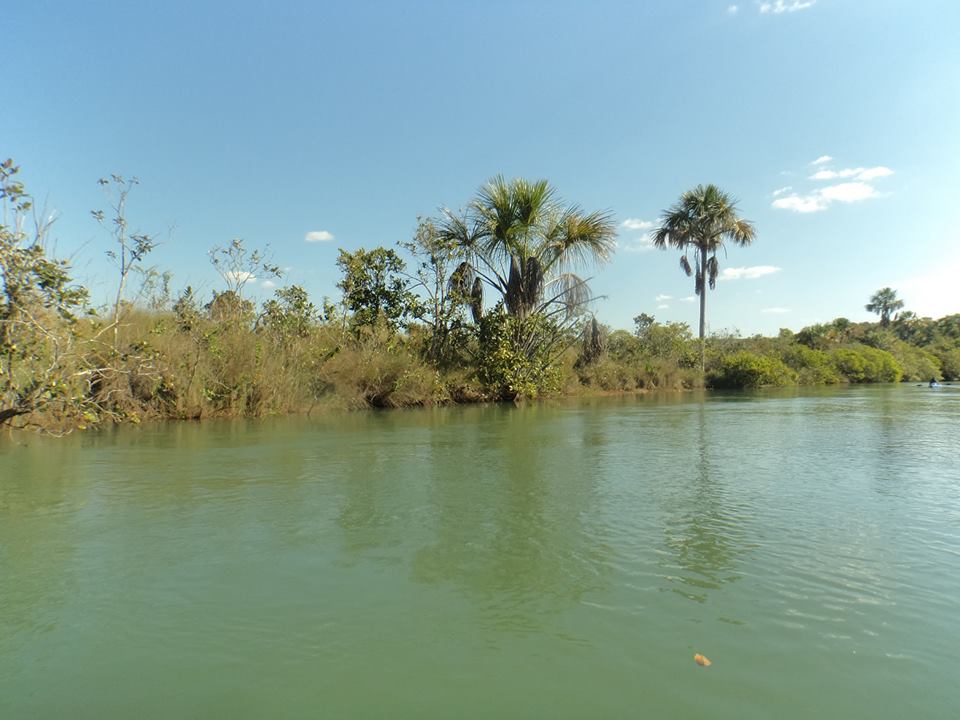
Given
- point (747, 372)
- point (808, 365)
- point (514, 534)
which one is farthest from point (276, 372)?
point (808, 365)

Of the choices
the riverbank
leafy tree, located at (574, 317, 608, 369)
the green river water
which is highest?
leafy tree, located at (574, 317, 608, 369)

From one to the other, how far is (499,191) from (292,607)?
18.8 metres

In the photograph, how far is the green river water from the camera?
258 centimetres

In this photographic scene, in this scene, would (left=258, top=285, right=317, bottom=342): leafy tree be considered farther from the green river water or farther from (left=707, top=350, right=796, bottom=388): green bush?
(left=707, top=350, right=796, bottom=388): green bush

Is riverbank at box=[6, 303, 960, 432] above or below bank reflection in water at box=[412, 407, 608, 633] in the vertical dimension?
above

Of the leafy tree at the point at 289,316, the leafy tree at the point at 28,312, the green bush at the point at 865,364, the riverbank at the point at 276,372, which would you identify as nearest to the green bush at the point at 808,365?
the green bush at the point at 865,364

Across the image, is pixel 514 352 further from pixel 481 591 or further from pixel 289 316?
pixel 481 591

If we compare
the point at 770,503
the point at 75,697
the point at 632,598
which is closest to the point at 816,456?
the point at 770,503

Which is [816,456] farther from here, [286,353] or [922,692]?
[286,353]

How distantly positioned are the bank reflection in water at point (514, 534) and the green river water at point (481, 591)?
3cm

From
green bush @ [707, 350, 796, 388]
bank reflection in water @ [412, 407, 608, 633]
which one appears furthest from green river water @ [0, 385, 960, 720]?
green bush @ [707, 350, 796, 388]

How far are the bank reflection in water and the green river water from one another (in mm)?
29

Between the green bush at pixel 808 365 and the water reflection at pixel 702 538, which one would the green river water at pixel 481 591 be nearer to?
the water reflection at pixel 702 538

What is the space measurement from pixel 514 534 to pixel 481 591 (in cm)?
122
